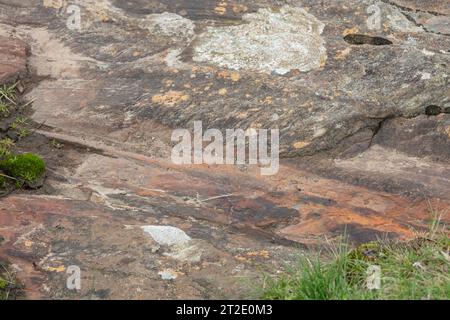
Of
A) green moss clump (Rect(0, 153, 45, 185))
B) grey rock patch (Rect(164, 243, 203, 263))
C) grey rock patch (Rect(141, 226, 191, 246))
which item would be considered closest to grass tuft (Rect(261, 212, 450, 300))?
grey rock patch (Rect(164, 243, 203, 263))

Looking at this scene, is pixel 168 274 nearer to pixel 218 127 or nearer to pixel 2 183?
pixel 2 183

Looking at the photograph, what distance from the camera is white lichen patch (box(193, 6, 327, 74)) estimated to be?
22.0 feet

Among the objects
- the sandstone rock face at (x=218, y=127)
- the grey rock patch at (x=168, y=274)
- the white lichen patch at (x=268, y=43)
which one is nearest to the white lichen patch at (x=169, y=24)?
the sandstone rock face at (x=218, y=127)

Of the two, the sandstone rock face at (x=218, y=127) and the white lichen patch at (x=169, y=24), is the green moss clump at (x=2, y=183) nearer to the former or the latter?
the sandstone rock face at (x=218, y=127)

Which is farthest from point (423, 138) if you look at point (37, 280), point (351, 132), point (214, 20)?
point (37, 280)

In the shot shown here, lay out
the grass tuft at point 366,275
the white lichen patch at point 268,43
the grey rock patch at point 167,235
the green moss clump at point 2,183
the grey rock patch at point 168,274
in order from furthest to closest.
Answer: the white lichen patch at point 268,43
the green moss clump at point 2,183
the grey rock patch at point 167,235
the grey rock patch at point 168,274
the grass tuft at point 366,275

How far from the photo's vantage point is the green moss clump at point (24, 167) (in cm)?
571

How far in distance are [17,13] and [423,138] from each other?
3.74m

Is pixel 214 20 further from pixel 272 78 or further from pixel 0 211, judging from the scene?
pixel 0 211

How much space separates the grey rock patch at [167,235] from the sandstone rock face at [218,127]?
23 millimetres

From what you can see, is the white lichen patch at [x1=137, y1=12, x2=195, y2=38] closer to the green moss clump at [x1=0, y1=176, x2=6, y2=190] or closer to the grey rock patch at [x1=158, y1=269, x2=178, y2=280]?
the green moss clump at [x1=0, y1=176, x2=6, y2=190]

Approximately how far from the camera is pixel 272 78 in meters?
6.58

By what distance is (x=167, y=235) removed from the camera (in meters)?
5.15

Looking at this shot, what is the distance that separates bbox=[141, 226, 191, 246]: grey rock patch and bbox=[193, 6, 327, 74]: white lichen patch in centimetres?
193
